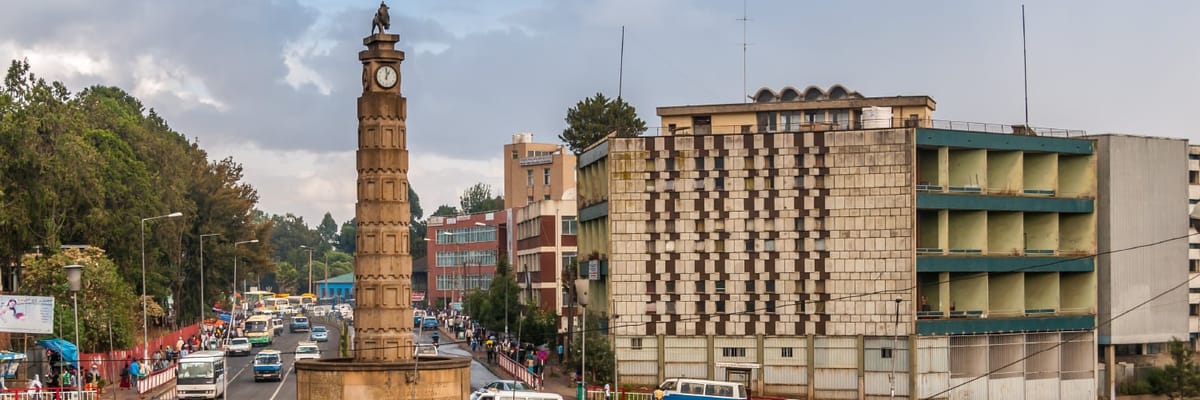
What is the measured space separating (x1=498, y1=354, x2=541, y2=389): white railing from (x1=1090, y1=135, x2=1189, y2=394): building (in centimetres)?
3160

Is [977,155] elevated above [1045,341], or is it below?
above

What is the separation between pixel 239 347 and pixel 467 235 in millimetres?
64207

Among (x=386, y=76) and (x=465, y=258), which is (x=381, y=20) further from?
(x=465, y=258)

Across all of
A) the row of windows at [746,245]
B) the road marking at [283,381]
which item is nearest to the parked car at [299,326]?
the road marking at [283,381]

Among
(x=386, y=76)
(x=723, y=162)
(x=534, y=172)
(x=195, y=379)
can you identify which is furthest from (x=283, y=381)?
(x=534, y=172)

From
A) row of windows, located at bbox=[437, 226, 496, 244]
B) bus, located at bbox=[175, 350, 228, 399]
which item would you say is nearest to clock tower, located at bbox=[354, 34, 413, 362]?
bus, located at bbox=[175, 350, 228, 399]

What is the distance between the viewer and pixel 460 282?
18025 cm

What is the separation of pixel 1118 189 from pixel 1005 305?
31.2ft

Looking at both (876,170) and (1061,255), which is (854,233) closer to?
(876,170)

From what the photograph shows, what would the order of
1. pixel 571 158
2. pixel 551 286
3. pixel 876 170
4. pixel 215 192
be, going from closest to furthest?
pixel 876 170 → pixel 551 286 → pixel 215 192 → pixel 571 158

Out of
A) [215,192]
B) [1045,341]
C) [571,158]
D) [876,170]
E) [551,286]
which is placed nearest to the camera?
[876,170]

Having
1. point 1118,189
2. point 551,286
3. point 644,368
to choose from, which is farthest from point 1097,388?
point 551,286

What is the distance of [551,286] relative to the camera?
127188mm

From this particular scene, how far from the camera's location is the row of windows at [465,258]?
543ft
